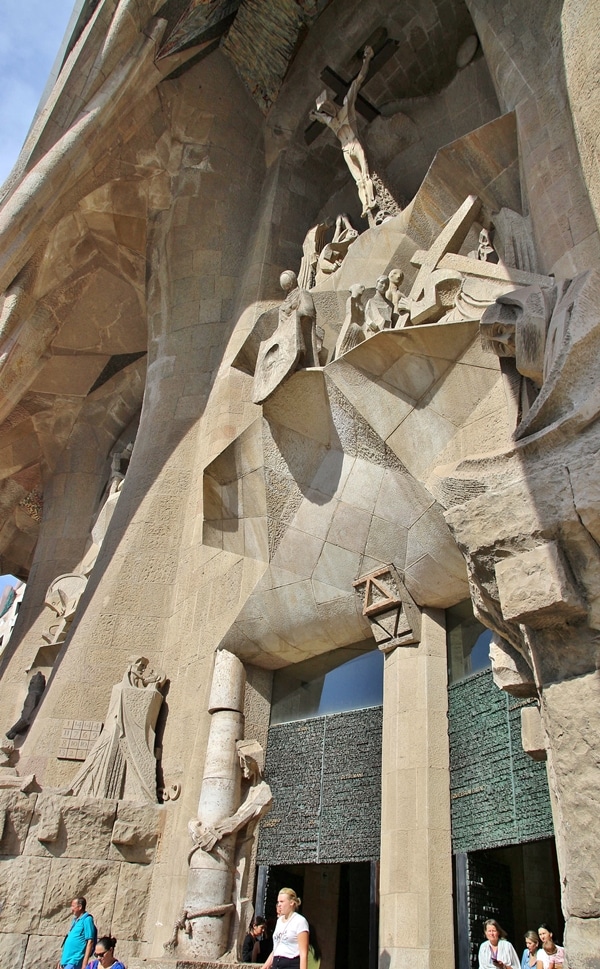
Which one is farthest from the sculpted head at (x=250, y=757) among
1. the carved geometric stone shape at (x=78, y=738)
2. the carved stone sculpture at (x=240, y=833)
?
the carved geometric stone shape at (x=78, y=738)

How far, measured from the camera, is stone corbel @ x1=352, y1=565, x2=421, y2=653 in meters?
6.05

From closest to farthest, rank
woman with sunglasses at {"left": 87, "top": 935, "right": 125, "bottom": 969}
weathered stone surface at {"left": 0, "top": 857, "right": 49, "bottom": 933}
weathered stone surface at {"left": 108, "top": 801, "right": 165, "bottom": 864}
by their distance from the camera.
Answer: woman with sunglasses at {"left": 87, "top": 935, "right": 125, "bottom": 969} < weathered stone surface at {"left": 0, "top": 857, "right": 49, "bottom": 933} < weathered stone surface at {"left": 108, "top": 801, "right": 165, "bottom": 864}

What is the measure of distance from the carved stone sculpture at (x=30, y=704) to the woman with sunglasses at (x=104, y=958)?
471 centimetres

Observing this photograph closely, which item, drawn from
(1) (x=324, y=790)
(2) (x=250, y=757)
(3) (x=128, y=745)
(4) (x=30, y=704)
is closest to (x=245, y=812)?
(2) (x=250, y=757)

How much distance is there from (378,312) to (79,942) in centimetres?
481

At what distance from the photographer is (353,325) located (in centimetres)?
621

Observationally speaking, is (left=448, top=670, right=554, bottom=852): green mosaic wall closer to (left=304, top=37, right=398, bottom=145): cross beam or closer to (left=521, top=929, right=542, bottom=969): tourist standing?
(left=521, top=929, right=542, bottom=969): tourist standing

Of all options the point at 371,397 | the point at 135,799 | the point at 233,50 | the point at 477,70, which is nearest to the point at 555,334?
the point at 371,397

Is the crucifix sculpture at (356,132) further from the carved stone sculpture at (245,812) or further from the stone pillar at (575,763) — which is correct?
the stone pillar at (575,763)

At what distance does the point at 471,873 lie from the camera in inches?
202

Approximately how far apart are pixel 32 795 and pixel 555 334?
554 cm

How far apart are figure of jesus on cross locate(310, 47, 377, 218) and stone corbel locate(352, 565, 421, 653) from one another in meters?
4.26

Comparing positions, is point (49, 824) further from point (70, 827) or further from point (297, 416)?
point (297, 416)

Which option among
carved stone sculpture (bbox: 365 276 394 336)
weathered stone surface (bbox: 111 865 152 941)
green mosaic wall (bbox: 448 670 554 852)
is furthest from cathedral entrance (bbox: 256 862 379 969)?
carved stone sculpture (bbox: 365 276 394 336)
